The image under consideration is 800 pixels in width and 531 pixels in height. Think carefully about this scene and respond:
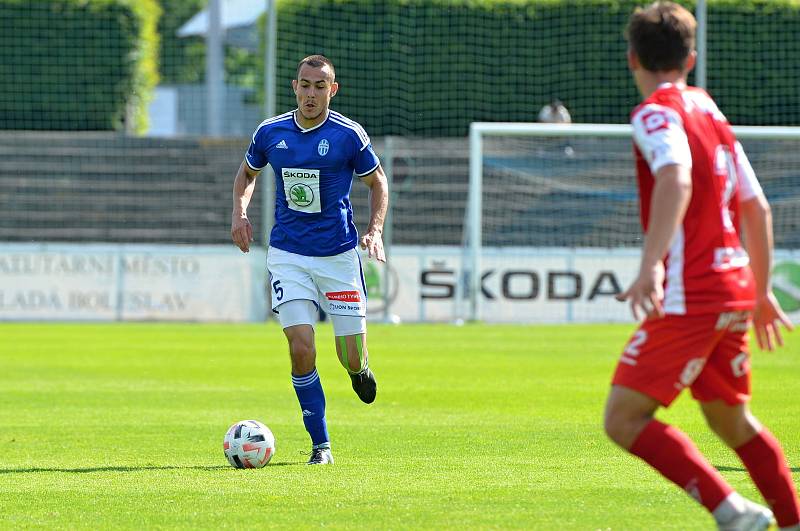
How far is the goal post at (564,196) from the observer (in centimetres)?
2369

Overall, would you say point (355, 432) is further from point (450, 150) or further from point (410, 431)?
point (450, 150)

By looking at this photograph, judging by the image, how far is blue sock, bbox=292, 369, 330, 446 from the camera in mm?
8109

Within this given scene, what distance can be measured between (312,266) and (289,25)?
20.6 meters

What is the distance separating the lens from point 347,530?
19.0ft

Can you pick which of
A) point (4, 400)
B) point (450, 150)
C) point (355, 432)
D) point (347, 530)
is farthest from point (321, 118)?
point (450, 150)

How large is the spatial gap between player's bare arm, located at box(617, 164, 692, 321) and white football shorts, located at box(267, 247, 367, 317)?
395 centimetres

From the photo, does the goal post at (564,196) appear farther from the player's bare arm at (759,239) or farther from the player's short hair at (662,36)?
the player's short hair at (662,36)

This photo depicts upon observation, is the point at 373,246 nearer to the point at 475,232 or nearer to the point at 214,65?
the point at 475,232

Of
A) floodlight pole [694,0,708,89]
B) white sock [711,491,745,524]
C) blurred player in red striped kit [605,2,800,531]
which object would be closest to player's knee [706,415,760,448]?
blurred player in red striped kit [605,2,800,531]

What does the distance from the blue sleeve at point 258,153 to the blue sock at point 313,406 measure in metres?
1.32

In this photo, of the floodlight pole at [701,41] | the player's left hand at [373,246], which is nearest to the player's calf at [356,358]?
the player's left hand at [373,246]

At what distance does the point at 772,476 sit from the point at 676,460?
40cm

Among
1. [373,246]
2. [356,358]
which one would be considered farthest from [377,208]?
[356,358]

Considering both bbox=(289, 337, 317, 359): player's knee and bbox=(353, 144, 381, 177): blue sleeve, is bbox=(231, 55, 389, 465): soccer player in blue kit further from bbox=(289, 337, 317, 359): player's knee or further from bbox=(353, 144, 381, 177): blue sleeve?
bbox=(289, 337, 317, 359): player's knee
